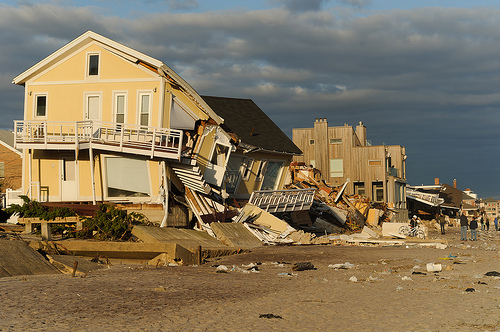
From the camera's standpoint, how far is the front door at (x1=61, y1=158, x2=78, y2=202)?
25.2m

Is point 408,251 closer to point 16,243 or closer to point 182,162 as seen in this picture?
point 182,162

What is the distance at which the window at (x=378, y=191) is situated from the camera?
52.1m

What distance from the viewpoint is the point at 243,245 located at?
76.1 ft

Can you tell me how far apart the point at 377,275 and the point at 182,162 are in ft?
36.7

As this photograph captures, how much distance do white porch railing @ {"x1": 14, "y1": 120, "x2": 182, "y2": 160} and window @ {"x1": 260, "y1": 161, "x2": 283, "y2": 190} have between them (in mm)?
9596

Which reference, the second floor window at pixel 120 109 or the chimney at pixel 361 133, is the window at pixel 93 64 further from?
the chimney at pixel 361 133

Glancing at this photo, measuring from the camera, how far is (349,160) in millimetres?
52531

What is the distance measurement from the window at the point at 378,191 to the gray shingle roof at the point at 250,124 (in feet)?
59.7

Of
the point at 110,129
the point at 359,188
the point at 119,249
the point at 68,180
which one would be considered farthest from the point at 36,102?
the point at 359,188

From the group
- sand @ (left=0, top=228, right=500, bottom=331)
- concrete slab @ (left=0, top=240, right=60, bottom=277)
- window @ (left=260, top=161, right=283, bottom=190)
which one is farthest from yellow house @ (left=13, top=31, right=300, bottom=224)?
concrete slab @ (left=0, top=240, right=60, bottom=277)

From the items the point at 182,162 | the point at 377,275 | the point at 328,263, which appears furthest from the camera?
the point at 182,162

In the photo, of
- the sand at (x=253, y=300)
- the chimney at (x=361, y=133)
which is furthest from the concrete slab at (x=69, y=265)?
the chimney at (x=361, y=133)

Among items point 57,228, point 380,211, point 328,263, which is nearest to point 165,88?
point 57,228

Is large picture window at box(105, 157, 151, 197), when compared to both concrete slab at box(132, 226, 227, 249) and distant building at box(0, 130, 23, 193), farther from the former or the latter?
distant building at box(0, 130, 23, 193)
